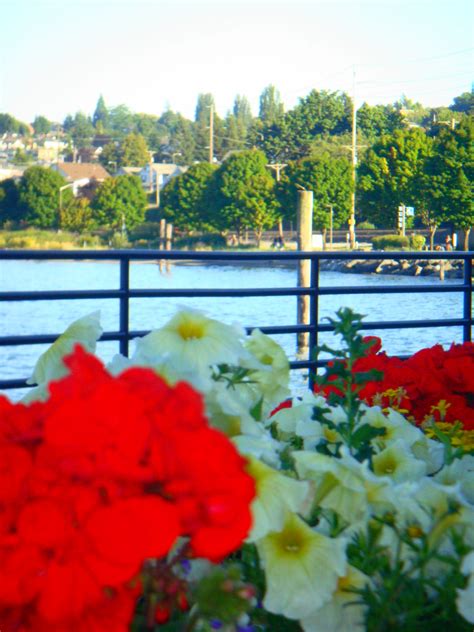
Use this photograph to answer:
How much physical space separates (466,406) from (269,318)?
737 inches

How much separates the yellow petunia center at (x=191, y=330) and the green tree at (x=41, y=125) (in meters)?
153

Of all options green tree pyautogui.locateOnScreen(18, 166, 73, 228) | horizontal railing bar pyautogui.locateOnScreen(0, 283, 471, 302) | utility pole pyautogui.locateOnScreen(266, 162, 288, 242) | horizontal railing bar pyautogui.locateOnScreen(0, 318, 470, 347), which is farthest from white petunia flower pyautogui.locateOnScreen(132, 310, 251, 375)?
green tree pyautogui.locateOnScreen(18, 166, 73, 228)

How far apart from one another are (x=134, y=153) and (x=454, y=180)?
202 ft

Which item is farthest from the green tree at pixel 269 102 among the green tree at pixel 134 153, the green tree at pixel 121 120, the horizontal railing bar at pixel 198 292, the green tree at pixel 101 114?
the horizontal railing bar at pixel 198 292

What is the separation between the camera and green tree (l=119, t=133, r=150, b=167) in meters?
99.1

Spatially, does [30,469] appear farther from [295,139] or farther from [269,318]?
[295,139]

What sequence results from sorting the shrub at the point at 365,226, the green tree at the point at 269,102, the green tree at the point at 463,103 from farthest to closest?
the green tree at the point at 269,102 < the shrub at the point at 365,226 < the green tree at the point at 463,103

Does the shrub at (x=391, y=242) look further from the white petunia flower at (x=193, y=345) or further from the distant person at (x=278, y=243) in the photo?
the white petunia flower at (x=193, y=345)

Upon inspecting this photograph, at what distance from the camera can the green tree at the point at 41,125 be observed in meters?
150

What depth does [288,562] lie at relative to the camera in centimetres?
92

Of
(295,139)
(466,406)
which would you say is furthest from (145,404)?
(295,139)

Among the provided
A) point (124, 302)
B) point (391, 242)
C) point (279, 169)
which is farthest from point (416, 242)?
point (124, 302)

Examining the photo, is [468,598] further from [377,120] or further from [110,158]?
[110,158]

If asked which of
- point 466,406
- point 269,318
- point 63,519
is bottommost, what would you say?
point 269,318
